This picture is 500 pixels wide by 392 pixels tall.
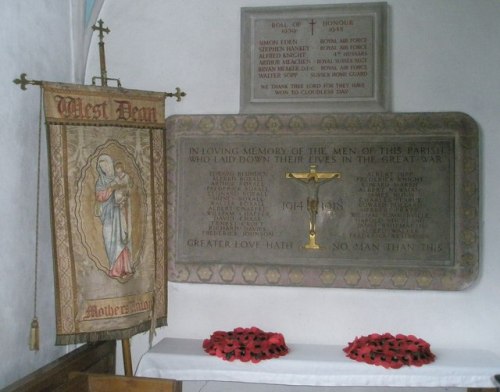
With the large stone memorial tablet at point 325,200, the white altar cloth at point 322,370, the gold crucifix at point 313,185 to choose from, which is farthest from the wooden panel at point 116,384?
the gold crucifix at point 313,185

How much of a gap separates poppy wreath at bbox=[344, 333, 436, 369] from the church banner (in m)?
1.28

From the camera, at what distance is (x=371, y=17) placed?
3.38m

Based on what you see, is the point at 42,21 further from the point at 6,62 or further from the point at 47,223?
the point at 47,223

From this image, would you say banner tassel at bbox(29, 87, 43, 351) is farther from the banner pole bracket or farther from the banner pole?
the banner pole

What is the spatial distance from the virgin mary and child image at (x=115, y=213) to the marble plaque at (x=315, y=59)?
1.01 m

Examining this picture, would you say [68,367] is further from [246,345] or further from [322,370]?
[322,370]

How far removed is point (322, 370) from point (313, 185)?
1161 mm

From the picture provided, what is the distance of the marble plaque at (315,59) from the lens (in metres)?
3.37

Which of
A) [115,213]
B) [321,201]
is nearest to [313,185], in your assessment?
[321,201]

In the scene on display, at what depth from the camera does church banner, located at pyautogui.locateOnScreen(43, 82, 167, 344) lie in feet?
9.46

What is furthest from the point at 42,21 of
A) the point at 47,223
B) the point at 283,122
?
the point at 283,122

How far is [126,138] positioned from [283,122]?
1.06 m

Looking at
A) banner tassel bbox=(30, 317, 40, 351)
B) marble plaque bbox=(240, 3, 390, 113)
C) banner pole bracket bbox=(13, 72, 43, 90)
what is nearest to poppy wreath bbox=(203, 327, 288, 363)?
banner tassel bbox=(30, 317, 40, 351)

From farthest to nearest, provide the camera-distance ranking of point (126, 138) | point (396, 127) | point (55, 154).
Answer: point (396, 127) → point (126, 138) → point (55, 154)
